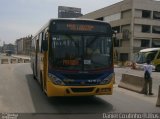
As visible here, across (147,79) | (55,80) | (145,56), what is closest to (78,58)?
(55,80)

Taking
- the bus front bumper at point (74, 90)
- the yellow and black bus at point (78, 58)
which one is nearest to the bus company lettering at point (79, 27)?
the yellow and black bus at point (78, 58)

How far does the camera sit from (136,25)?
2896 inches

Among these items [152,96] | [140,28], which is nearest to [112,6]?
[140,28]

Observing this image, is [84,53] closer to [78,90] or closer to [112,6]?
[78,90]

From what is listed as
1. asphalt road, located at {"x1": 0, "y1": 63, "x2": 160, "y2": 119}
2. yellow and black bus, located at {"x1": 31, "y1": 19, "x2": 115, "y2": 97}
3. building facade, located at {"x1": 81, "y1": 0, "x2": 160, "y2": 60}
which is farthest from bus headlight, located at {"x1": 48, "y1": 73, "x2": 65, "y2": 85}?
building facade, located at {"x1": 81, "y1": 0, "x2": 160, "y2": 60}

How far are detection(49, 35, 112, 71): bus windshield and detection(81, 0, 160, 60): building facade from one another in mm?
59830

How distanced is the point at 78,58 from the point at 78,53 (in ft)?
0.58

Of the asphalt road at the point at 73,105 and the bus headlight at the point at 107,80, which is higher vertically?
the bus headlight at the point at 107,80

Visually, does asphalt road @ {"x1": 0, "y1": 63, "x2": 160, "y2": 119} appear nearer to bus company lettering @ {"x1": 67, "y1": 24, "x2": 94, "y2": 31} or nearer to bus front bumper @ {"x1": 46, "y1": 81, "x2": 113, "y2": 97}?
bus front bumper @ {"x1": 46, "y1": 81, "x2": 113, "y2": 97}

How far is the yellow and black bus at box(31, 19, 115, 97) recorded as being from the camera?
40.1 ft

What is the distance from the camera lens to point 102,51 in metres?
12.6

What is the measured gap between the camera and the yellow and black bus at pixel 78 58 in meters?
12.2

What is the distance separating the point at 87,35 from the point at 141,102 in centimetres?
334

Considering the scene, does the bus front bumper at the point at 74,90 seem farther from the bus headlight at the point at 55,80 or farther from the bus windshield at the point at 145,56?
the bus windshield at the point at 145,56
